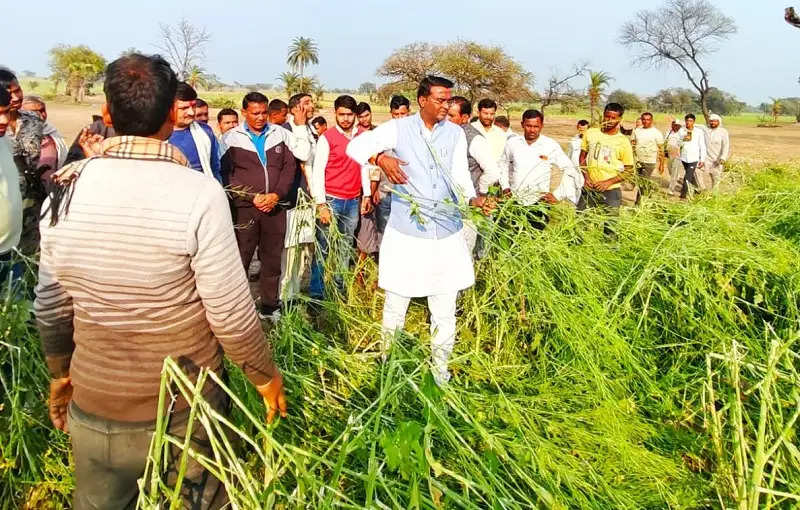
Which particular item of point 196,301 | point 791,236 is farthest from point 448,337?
point 791,236

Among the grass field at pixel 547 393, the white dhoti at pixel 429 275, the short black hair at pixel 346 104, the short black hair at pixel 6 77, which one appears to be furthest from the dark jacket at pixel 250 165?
the white dhoti at pixel 429 275

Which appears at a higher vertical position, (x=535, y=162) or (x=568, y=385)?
(x=535, y=162)

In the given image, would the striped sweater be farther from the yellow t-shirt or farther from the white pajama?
the yellow t-shirt

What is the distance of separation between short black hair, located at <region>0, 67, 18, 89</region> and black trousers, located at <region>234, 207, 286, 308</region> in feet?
4.93

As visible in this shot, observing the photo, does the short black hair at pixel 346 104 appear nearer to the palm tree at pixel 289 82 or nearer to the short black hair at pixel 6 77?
the short black hair at pixel 6 77

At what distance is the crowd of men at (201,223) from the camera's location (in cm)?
127

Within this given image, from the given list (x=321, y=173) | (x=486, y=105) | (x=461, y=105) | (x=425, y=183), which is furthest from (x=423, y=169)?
(x=486, y=105)

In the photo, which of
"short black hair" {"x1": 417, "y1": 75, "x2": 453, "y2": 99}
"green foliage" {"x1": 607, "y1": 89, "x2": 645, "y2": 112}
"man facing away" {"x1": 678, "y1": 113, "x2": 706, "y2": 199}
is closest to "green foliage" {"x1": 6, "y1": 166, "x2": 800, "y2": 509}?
"short black hair" {"x1": 417, "y1": 75, "x2": 453, "y2": 99}

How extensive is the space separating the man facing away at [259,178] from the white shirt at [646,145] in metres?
6.04

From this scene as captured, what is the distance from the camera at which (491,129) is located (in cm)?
536

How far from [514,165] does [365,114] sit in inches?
64.1

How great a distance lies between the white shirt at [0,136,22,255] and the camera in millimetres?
2449

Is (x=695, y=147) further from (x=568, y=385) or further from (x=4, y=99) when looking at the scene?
(x=4, y=99)

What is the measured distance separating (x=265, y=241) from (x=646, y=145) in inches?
250
